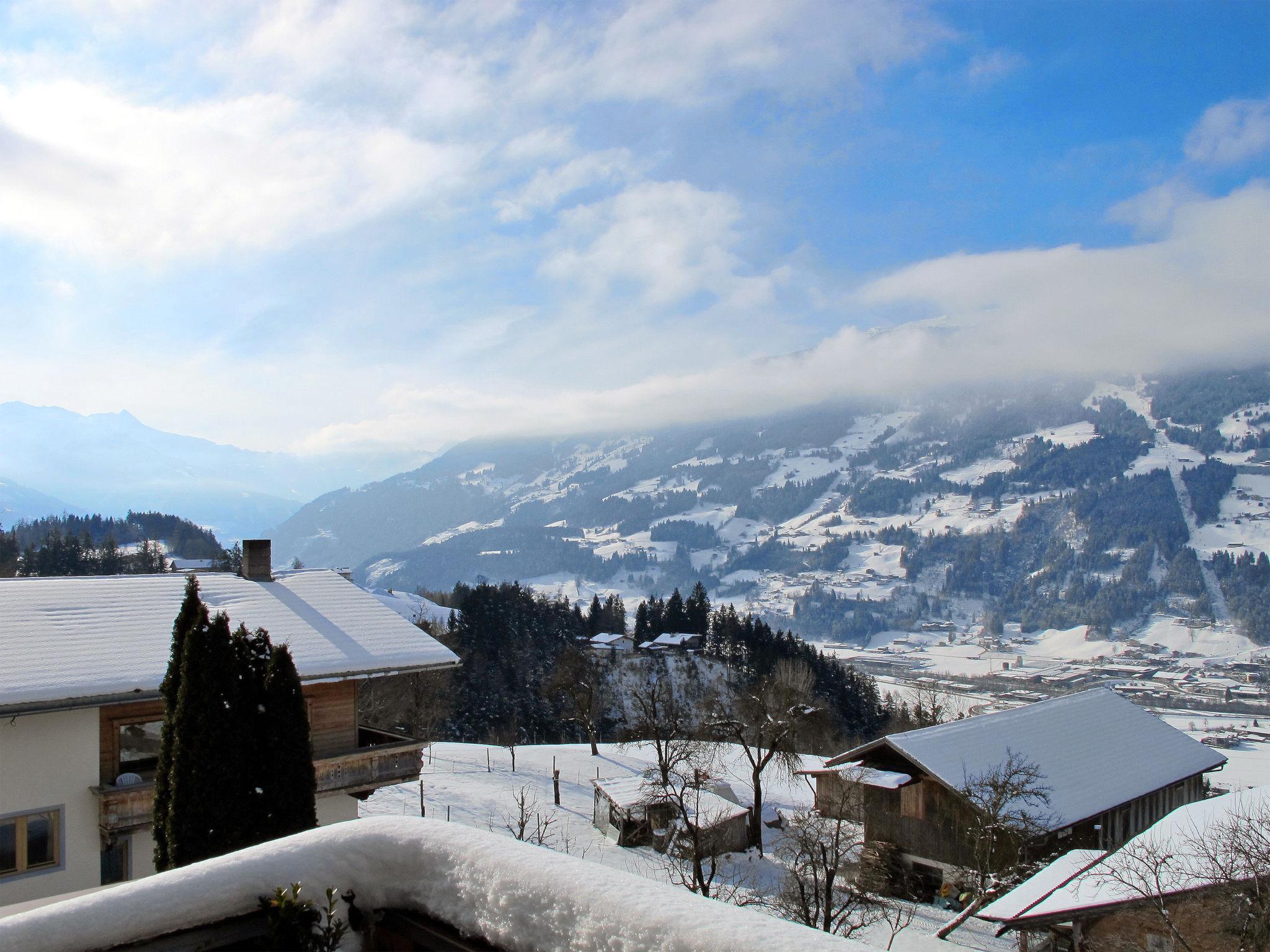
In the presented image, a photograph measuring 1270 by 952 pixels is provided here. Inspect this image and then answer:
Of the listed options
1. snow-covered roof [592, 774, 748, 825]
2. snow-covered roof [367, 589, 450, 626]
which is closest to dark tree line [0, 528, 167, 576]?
snow-covered roof [367, 589, 450, 626]

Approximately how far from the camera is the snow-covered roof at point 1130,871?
48.1ft

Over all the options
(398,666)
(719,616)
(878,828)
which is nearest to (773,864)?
(878,828)

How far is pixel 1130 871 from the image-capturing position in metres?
15.2

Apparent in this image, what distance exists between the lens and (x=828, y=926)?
63.4ft

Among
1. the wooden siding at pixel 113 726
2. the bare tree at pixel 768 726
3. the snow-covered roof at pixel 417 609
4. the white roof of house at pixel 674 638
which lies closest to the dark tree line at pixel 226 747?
the wooden siding at pixel 113 726

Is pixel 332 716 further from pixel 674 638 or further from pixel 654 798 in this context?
pixel 674 638

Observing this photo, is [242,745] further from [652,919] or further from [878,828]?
[878,828]

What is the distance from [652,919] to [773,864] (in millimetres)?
34761

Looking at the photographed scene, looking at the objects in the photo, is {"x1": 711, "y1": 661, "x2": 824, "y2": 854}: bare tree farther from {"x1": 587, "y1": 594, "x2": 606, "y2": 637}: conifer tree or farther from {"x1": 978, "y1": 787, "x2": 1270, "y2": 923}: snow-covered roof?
{"x1": 587, "y1": 594, "x2": 606, "y2": 637}: conifer tree

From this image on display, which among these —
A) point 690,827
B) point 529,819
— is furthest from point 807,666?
point 690,827

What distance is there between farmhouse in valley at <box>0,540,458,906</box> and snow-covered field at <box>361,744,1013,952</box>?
433 cm

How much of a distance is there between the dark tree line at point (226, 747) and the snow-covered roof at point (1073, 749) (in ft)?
82.5

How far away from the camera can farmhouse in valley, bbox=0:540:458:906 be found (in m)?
13.4

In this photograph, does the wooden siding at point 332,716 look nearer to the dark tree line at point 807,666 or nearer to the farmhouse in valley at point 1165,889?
the farmhouse in valley at point 1165,889
